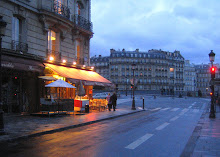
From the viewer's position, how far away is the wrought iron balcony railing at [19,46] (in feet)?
47.3

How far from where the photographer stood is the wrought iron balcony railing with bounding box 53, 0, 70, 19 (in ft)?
59.0

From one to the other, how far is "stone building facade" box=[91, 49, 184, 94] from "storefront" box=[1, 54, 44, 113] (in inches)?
3307

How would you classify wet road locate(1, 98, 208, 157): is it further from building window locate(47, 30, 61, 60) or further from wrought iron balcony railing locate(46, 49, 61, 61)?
building window locate(47, 30, 61, 60)

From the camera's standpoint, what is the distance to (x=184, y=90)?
12244cm

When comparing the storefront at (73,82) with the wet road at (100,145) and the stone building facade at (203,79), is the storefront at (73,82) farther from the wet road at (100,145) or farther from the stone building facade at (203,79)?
the stone building facade at (203,79)

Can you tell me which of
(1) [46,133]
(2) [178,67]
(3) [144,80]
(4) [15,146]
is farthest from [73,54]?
(2) [178,67]

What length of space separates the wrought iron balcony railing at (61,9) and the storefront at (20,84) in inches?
172

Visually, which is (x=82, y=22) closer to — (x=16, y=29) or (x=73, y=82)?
(x=73, y=82)

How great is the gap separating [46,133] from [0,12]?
783cm

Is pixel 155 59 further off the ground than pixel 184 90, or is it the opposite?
pixel 155 59

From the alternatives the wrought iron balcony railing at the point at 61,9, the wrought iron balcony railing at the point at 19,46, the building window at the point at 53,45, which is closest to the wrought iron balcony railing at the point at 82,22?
the wrought iron balcony railing at the point at 61,9

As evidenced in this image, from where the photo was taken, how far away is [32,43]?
16047mm

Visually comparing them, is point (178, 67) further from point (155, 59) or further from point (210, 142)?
point (210, 142)

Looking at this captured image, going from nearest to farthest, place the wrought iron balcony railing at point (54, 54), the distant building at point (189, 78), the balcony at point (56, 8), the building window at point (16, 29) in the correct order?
A: the building window at point (16, 29) → the balcony at point (56, 8) → the wrought iron balcony railing at point (54, 54) → the distant building at point (189, 78)
